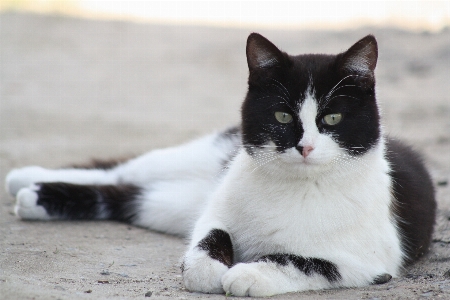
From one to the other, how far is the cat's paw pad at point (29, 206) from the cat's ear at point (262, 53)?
1.73 metres

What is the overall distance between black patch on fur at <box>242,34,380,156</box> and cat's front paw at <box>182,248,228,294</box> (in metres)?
0.56

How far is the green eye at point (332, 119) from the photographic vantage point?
8.44ft

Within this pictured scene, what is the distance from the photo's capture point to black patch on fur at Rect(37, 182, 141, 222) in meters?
3.73

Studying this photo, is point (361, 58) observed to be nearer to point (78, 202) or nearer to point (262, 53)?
point (262, 53)

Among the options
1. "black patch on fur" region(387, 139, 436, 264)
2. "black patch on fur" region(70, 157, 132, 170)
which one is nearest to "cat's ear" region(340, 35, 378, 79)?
"black patch on fur" region(387, 139, 436, 264)

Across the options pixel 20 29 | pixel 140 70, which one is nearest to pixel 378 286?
pixel 140 70

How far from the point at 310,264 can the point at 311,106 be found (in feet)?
2.26

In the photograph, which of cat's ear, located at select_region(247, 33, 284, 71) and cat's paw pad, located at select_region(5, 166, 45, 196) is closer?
cat's ear, located at select_region(247, 33, 284, 71)

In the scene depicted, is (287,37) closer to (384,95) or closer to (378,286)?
(384,95)

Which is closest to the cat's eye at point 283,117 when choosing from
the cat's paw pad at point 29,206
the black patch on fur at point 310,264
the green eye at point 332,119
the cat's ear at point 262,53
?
the green eye at point 332,119

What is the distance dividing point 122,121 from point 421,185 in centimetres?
518

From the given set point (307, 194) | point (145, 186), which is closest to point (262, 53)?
point (307, 194)

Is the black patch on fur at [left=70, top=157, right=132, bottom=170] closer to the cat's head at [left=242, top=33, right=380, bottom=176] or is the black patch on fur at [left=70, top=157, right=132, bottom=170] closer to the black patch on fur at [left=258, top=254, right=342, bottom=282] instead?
the cat's head at [left=242, top=33, right=380, bottom=176]

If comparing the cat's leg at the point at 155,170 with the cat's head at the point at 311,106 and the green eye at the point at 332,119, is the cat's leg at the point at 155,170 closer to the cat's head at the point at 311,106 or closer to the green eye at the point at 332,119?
the cat's head at the point at 311,106
